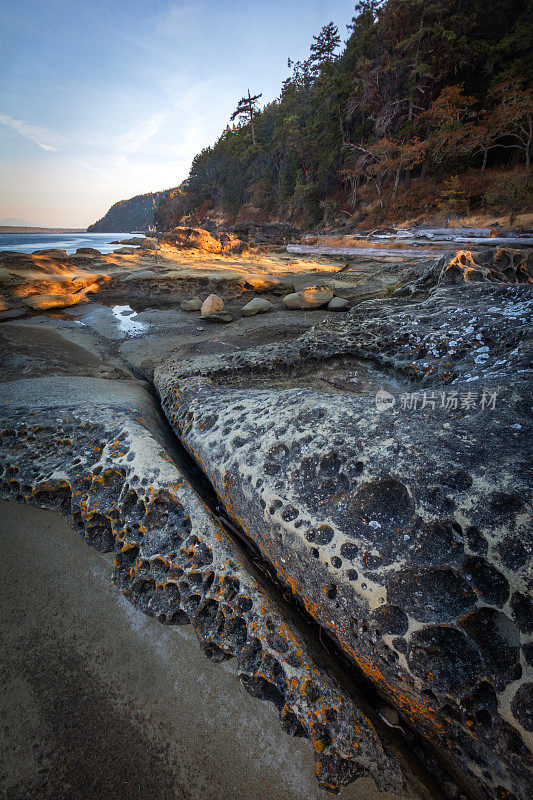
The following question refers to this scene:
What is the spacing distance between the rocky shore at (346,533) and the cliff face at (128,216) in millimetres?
112816

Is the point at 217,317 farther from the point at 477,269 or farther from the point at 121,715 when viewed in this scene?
the point at 121,715

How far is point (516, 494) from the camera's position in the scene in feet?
3.18

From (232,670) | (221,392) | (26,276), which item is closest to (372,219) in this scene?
(26,276)

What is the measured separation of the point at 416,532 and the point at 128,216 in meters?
133

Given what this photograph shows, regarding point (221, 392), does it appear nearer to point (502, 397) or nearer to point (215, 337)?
point (502, 397)

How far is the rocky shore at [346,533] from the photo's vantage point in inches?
35.7

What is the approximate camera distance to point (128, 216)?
108 meters

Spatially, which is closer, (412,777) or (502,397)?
(412,777)

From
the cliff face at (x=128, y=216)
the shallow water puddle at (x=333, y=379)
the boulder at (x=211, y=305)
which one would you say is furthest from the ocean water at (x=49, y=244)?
the cliff face at (x=128, y=216)

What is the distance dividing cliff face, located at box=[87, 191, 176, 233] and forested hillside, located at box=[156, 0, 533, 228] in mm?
81444

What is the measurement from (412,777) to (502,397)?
1351 mm

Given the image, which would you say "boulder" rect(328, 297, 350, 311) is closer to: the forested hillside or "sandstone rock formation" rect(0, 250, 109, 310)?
"sandstone rock formation" rect(0, 250, 109, 310)

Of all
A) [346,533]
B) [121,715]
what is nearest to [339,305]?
[346,533]

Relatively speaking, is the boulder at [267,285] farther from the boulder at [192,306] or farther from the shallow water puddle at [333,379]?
the shallow water puddle at [333,379]
